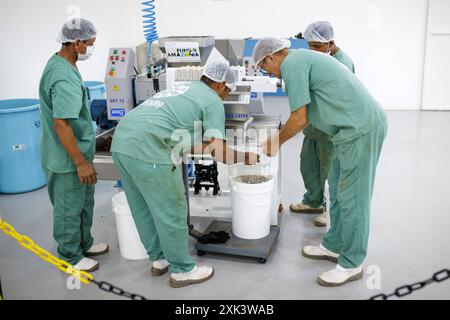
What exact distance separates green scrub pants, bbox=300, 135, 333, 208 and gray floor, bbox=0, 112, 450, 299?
0.18 metres

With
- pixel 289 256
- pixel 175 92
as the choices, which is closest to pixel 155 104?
pixel 175 92

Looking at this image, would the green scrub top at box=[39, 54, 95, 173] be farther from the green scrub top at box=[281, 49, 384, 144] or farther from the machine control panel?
the green scrub top at box=[281, 49, 384, 144]

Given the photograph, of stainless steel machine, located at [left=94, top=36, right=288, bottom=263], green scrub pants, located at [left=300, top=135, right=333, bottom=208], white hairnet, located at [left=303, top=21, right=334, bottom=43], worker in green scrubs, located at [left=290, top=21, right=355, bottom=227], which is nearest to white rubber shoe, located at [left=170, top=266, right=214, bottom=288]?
stainless steel machine, located at [left=94, top=36, right=288, bottom=263]

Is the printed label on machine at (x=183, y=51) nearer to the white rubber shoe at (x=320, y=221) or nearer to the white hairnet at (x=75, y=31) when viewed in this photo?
the white hairnet at (x=75, y=31)

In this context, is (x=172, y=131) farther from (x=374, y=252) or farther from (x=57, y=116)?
(x=374, y=252)

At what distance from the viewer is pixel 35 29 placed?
662 cm

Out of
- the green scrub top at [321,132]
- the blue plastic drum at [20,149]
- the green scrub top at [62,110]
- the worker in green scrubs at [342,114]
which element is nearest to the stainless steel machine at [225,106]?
the green scrub top at [321,132]

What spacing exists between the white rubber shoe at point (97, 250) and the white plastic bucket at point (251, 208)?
2.90 feet

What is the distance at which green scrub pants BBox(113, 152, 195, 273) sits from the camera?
2.28 m

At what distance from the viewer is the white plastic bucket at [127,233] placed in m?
2.79

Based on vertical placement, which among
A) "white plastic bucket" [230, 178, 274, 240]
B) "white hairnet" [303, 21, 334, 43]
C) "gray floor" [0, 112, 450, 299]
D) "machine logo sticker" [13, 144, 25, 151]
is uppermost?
"white hairnet" [303, 21, 334, 43]

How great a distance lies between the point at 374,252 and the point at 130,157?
1.67m

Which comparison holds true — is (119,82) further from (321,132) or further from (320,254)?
(320,254)

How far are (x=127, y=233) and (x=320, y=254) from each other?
4.05ft
